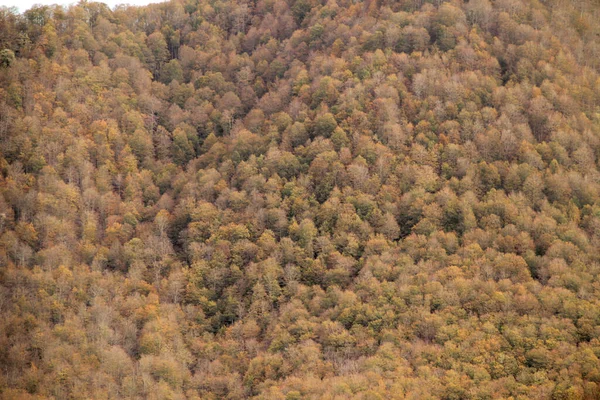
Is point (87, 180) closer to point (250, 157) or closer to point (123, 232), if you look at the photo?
point (123, 232)

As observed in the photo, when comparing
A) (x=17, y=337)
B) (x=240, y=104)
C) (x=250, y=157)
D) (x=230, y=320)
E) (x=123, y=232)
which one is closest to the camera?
(x=17, y=337)

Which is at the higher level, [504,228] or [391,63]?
[391,63]

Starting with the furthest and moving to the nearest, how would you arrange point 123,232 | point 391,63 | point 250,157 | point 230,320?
point 391,63 < point 250,157 < point 123,232 < point 230,320

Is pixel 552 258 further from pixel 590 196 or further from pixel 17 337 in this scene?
pixel 17 337

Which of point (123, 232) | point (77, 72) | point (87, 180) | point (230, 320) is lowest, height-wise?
point (230, 320)

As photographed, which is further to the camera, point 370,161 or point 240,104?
point 240,104

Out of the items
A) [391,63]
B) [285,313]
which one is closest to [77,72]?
[391,63]

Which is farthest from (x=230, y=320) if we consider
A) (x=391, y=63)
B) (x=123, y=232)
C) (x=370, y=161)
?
(x=391, y=63)
